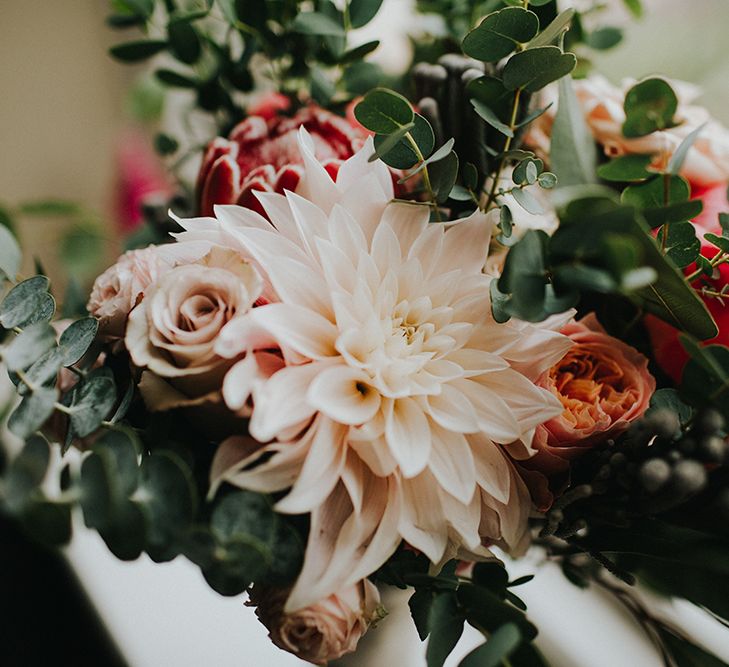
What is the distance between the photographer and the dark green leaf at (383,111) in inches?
13.3

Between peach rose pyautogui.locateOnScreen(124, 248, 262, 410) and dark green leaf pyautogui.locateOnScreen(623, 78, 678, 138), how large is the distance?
232mm

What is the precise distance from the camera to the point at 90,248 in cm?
69

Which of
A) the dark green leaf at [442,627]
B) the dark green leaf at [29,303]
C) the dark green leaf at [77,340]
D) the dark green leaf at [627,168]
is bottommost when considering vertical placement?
the dark green leaf at [442,627]

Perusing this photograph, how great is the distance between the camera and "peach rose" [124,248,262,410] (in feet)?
1.01

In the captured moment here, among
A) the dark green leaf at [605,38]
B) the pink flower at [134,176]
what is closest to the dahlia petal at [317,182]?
the dark green leaf at [605,38]

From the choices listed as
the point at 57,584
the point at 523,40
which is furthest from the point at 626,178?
the point at 57,584

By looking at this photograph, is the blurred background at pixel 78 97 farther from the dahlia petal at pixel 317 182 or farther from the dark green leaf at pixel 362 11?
the dahlia petal at pixel 317 182

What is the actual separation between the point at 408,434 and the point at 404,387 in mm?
23

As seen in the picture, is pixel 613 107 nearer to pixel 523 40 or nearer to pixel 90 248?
pixel 523 40

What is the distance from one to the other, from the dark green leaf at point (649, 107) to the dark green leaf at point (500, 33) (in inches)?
2.7

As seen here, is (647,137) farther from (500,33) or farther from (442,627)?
(442,627)

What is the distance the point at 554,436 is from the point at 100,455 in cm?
23

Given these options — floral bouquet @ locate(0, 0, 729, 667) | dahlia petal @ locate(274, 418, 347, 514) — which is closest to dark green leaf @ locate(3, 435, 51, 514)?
floral bouquet @ locate(0, 0, 729, 667)

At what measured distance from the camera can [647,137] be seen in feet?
1.49
